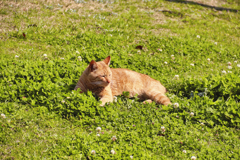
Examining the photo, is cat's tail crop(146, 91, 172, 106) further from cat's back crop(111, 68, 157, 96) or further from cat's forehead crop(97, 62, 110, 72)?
cat's forehead crop(97, 62, 110, 72)

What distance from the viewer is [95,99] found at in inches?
192

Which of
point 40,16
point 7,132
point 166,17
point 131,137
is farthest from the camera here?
point 166,17

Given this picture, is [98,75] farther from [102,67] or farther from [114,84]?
[114,84]

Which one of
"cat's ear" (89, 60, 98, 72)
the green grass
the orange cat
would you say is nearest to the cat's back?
the orange cat

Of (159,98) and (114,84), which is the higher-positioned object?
(114,84)

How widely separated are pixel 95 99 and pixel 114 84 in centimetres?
81

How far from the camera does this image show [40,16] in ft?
28.3

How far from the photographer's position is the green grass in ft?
12.8

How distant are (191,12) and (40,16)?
317 inches

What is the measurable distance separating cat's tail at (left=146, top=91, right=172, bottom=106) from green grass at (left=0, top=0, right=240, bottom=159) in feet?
0.57

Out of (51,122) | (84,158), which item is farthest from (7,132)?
(84,158)

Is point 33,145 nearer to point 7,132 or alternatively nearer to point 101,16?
point 7,132

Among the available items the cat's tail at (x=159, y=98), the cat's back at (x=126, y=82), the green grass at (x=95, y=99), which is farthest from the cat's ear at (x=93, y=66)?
the cat's tail at (x=159, y=98)

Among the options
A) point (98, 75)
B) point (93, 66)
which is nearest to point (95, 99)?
point (98, 75)
